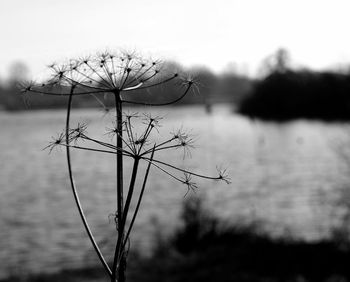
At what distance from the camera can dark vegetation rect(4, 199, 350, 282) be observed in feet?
42.5

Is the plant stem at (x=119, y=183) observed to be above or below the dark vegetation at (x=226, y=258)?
above

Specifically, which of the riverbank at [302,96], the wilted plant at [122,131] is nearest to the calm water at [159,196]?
the riverbank at [302,96]

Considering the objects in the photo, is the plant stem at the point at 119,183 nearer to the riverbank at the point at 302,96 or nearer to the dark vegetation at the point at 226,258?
the dark vegetation at the point at 226,258

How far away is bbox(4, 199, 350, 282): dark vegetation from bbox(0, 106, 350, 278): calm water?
124 centimetres

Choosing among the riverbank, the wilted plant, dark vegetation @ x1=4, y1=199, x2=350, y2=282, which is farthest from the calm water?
the wilted plant

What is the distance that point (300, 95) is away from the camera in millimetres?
45594

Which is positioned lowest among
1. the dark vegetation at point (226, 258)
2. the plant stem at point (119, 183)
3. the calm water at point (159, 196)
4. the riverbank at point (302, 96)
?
the calm water at point (159, 196)

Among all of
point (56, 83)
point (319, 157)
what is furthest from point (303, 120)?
point (56, 83)

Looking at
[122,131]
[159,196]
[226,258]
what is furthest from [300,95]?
[122,131]

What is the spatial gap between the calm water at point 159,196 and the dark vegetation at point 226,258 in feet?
4.08

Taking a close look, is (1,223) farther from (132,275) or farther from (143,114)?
(143,114)

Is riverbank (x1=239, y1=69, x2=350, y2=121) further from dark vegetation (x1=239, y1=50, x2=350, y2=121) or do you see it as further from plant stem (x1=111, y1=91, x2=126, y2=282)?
plant stem (x1=111, y1=91, x2=126, y2=282)

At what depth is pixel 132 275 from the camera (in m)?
13.7

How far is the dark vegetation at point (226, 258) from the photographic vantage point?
12961 mm
